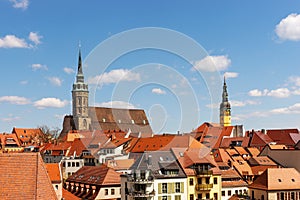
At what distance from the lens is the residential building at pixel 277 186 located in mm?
43594

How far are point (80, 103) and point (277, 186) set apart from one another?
109m

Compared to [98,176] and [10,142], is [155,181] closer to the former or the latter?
[98,176]

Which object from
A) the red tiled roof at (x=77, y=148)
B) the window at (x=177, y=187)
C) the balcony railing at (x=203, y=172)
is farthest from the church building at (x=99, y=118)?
the window at (x=177, y=187)

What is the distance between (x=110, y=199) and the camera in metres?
47.4

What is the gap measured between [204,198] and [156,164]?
7020mm

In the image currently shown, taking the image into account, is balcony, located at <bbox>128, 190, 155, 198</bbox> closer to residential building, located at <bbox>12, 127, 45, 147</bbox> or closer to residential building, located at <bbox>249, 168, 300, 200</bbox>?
residential building, located at <bbox>249, 168, 300, 200</bbox>

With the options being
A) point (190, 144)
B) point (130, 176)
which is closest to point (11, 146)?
point (190, 144)

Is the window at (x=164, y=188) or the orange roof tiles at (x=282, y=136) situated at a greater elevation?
the orange roof tiles at (x=282, y=136)

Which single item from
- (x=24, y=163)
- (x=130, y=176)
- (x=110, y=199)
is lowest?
(x=110, y=199)

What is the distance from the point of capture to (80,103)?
144 metres

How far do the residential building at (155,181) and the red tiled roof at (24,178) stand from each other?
2537 cm

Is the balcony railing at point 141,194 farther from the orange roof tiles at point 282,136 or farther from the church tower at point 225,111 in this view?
the church tower at point 225,111

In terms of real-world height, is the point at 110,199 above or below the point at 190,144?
below

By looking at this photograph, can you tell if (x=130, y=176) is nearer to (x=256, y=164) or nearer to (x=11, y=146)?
(x=256, y=164)
